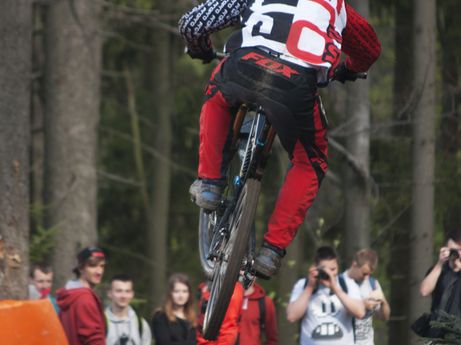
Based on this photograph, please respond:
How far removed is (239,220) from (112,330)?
377 cm

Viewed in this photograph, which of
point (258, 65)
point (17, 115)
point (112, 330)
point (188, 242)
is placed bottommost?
point (188, 242)

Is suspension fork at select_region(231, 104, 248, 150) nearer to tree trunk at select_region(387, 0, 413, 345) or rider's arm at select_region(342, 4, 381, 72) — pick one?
rider's arm at select_region(342, 4, 381, 72)

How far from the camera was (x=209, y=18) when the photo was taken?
7996 mm

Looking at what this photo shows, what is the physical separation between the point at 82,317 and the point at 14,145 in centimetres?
144

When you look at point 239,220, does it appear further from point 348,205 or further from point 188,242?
point 188,242

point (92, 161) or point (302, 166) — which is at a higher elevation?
point (302, 166)

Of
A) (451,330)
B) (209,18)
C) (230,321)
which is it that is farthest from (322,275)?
(451,330)

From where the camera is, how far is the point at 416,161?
14.4m

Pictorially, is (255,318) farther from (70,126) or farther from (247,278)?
(70,126)

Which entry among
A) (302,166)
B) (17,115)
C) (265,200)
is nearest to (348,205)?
(265,200)

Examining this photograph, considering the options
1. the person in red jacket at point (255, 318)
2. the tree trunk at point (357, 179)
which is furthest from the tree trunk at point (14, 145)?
the tree trunk at point (357, 179)

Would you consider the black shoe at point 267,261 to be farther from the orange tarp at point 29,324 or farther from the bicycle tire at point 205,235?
the orange tarp at point 29,324

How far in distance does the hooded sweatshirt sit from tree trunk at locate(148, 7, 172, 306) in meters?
14.1

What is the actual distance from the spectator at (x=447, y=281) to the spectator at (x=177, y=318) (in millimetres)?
2159
